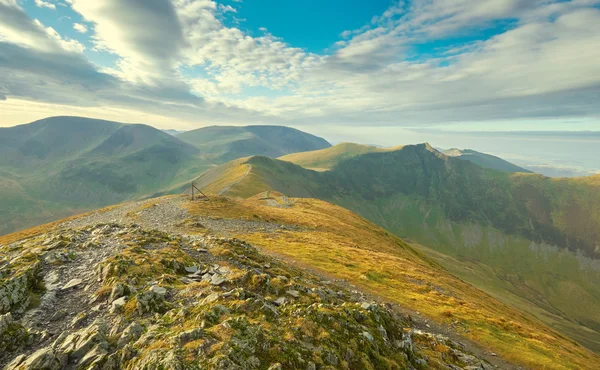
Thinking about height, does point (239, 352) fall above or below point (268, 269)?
above

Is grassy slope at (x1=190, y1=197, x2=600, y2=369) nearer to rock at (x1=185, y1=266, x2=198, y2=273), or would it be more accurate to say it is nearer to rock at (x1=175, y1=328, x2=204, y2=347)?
rock at (x1=185, y1=266, x2=198, y2=273)

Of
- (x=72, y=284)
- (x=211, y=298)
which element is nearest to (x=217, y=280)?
(x=211, y=298)

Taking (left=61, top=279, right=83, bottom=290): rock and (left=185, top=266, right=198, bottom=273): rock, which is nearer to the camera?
(left=61, top=279, right=83, bottom=290): rock

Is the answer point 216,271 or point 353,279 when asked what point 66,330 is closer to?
point 216,271

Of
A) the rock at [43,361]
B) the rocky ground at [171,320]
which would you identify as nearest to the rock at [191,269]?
the rocky ground at [171,320]

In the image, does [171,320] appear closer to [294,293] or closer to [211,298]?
[211,298]

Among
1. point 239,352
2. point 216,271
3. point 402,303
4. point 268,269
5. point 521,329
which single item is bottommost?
point 521,329

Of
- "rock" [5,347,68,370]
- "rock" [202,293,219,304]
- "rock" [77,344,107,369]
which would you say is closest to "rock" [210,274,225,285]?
"rock" [202,293,219,304]

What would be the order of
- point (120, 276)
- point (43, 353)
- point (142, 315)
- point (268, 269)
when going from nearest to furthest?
1. point (43, 353)
2. point (142, 315)
3. point (120, 276)
4. point (268, 269)

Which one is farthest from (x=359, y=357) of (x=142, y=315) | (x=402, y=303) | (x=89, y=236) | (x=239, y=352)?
(x=89, y=236)
